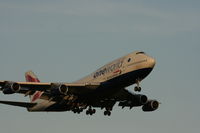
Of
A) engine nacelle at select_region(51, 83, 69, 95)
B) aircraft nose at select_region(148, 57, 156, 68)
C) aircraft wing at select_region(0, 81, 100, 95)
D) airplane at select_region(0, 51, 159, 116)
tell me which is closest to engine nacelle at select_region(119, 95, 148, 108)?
airplane at select_region(0, 51, 159, 116)

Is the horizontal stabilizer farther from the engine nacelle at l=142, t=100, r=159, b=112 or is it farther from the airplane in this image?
the engine nacelle at l=142, t=100, r=159, b=112

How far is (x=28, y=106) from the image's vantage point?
77.4m

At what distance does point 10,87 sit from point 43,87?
14.0 ft

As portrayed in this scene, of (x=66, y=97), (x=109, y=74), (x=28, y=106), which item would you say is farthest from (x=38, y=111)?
(x=109, y=74)

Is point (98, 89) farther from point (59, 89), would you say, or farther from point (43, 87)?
point (43, 87)

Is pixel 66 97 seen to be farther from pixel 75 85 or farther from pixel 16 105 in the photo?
pixel 16 105

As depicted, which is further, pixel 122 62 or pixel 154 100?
pixel 154 100

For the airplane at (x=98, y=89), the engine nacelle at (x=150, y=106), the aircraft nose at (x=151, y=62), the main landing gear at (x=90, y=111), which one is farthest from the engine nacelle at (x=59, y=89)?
the engine nacelle at (x=150, y=106)

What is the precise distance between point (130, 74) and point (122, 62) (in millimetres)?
2208

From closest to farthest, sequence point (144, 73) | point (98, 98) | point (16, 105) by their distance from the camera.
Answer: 1. point (144, 73)
2. point (98, 98)
3. point (16, 105)

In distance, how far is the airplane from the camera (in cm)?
6569

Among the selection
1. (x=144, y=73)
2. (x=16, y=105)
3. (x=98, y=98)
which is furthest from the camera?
(x=16, y=105)

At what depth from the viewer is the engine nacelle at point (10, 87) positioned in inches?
2596

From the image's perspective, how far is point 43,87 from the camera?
A: 68.4 m
